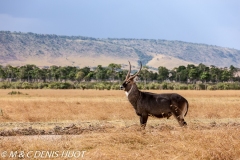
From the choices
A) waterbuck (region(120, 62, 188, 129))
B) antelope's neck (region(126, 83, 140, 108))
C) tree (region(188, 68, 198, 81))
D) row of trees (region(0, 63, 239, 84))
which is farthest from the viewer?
row of trees (region(0, 63, 239, 84))

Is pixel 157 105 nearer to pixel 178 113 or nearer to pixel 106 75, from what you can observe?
pixel 178 113

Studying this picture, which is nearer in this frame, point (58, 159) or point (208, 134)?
point (58, 159)

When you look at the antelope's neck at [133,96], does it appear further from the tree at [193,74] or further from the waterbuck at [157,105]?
the tree at [193,74]

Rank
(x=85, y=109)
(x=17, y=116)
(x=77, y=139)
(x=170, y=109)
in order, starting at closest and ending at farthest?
(x=77, y=139) < (x=170, y=109) < (x=17, y=116) < (x=85, y=109)

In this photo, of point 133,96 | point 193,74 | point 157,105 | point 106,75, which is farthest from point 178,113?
point 106,75

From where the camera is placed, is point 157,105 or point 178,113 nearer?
point 157,105

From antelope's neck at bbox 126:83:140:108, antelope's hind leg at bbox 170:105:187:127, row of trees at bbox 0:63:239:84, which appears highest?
antelope's neck at bbox 126:83:140:108

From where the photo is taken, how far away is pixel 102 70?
484ft

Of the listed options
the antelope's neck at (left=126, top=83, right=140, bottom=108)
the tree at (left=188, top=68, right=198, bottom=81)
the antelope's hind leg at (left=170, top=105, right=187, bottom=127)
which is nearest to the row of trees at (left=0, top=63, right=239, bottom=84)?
the tree at (left=188, top=68, right=198, bottom=81)

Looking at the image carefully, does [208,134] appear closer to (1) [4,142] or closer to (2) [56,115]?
(1) [4,142]

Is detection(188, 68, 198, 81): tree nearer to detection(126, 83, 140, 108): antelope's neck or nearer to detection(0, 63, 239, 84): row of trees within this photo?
detection(0, 63, 239, 84): row of trees

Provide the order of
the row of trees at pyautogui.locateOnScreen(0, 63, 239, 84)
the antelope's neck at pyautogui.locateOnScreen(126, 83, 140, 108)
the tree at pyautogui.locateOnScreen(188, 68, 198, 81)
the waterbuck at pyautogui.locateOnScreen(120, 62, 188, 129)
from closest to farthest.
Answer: the waterbuck at pyautogui.locateOnScreen(120, 62, 188, 129)
the antelope's neck at pyautogui.locateOnScreen(126, 83, 140, 108)
the tree at pyautogui.locateOnScreen(188, 68, 198, 81)
the row of trees at pyautogui.locateOnScreen(0, 63, 239, 84)

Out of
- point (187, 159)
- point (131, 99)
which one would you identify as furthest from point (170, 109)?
point (187, 159)

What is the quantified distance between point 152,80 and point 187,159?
139744 millimetres
